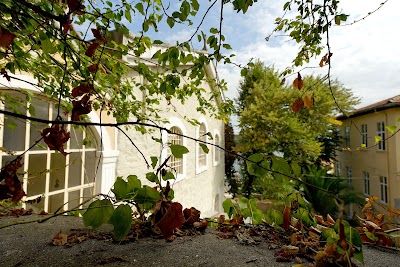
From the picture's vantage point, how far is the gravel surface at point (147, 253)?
1098mm

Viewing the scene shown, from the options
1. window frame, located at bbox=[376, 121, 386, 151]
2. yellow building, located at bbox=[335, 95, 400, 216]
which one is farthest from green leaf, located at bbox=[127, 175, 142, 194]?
window frame, located at bbox=[376, 121, 386, 151]

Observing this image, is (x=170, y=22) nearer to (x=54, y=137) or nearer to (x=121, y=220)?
(x=54, y=137)

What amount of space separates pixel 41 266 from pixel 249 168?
1080 mm

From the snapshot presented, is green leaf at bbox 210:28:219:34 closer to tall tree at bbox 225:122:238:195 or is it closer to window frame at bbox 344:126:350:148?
tall tree at bbox 225:122:238:195

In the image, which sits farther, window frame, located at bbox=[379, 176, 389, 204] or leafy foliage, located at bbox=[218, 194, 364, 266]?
window frame, located at bbox=[379, 176, 389, 204]

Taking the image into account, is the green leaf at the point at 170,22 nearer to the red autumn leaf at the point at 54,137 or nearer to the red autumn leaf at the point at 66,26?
the red autumn leaf at the point at 66,26

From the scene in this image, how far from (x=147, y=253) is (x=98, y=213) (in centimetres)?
56

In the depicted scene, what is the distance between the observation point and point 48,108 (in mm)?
3500

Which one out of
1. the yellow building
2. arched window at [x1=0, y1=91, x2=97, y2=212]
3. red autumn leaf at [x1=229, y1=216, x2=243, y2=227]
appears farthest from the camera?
the yellow building

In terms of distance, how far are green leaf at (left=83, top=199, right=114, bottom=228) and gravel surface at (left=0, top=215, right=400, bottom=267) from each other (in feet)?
1.47

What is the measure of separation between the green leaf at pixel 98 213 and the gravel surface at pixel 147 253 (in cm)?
45

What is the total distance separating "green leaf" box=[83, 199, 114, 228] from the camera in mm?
748

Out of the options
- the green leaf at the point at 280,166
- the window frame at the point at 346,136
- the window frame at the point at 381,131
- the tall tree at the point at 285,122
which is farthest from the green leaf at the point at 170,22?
the window frame at the point at 346,136

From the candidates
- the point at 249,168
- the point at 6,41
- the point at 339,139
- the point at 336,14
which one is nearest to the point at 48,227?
the point at 6,41
